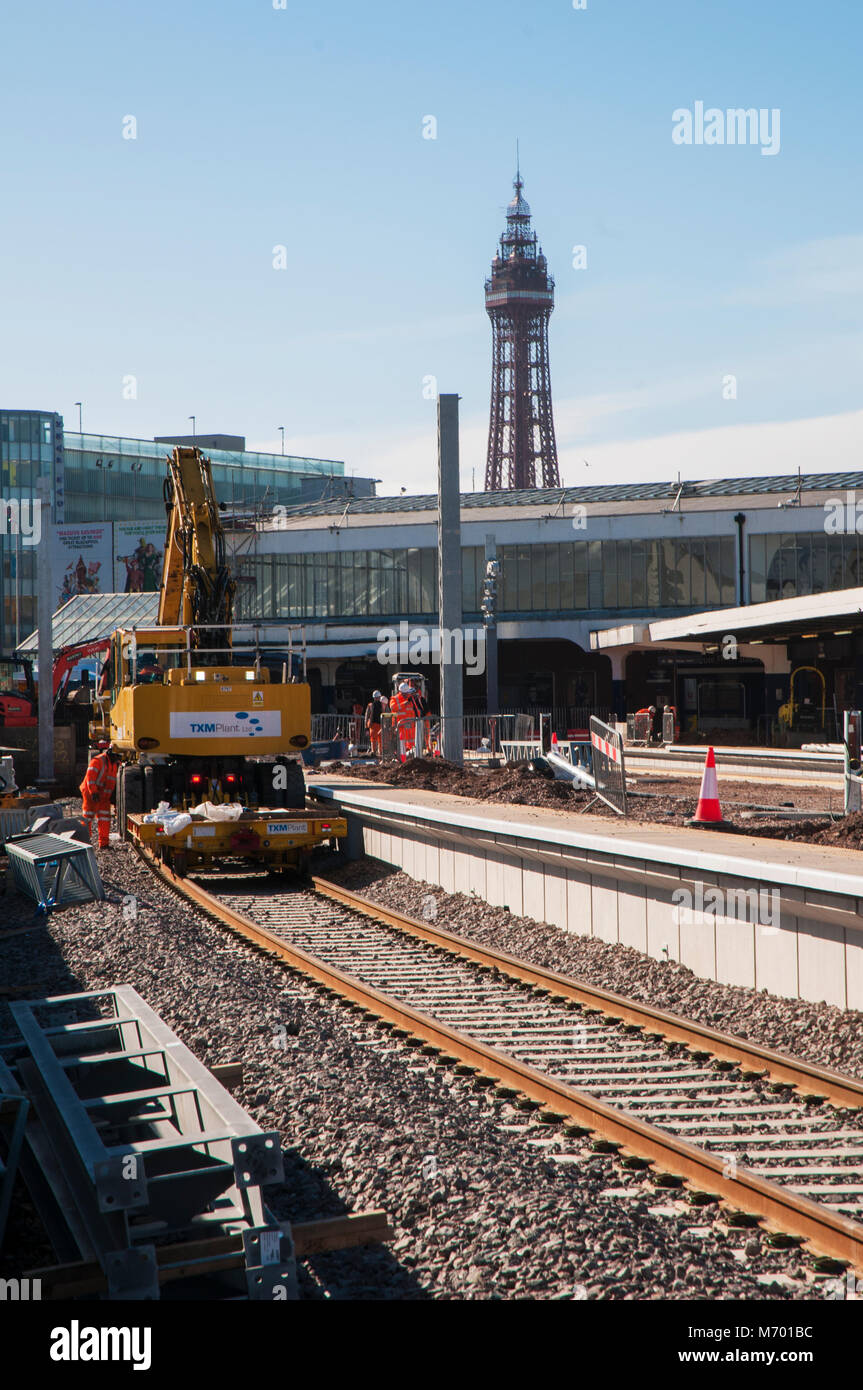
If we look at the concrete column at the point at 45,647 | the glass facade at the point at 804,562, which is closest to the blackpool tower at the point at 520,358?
the glass facade at the point at 804,562

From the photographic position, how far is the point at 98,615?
57219 millimetres

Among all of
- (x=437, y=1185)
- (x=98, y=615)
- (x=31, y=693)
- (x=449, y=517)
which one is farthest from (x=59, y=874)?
(x=98, y=615)

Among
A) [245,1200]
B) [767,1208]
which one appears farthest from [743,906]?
[245,1200]

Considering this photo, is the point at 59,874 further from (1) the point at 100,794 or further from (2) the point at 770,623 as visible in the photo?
(2) the point at 770,623

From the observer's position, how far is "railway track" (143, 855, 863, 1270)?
20.3ft

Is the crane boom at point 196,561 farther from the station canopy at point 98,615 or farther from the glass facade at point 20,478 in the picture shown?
the glass facade at point 20,478

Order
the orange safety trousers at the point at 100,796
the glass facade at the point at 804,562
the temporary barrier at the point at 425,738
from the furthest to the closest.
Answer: the glass facade at the point at 804,562 < the temporary barrier at the point at 425,738 < the orange safety trousers at the point at 100,796

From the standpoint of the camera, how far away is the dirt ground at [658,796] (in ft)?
50.3

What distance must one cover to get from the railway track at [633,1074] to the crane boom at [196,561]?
8563 millimetres

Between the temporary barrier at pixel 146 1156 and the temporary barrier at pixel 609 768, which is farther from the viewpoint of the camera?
the temporary barrier at pixel 609 768

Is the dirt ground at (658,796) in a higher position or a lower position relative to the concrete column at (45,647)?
lower

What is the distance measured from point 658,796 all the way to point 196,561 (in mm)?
8868

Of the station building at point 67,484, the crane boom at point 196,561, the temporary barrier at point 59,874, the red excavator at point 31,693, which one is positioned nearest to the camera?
the temporary barrier at point 59,874
